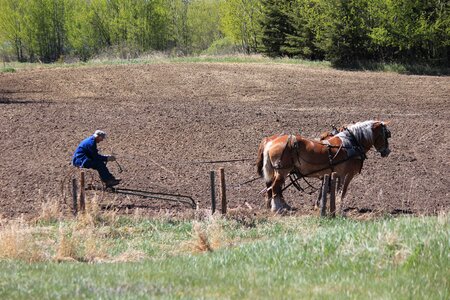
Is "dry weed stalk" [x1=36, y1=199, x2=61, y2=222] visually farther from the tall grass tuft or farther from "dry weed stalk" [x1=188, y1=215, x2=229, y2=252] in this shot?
"dry weed stalk" [x1=188, y1=215, x2=229, y2=252]

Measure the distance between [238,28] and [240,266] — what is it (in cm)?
4915

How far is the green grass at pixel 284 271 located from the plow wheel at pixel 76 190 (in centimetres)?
382

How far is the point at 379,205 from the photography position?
45.8ft

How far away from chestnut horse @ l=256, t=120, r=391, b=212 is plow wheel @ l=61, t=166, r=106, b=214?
3.37 metres

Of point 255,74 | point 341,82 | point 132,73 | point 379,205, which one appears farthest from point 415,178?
point 132,73

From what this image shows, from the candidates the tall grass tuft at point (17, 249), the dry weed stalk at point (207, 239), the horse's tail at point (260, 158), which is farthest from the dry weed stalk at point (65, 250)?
the horse's tail at point (260, 158)

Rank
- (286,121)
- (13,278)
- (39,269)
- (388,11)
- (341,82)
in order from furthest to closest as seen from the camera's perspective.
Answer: (388,11), (341,82), (286,121), (39,269), (13,278)

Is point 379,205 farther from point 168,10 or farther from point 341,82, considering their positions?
point 168,10

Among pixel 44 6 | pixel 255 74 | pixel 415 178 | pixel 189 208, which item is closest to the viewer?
pixel 189 208

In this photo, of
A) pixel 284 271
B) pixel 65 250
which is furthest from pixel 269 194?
pixel 284 271

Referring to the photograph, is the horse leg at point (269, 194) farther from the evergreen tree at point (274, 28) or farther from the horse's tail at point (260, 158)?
the evergreen tree at point (274, 28)

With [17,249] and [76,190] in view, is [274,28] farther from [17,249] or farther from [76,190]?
[17,249]

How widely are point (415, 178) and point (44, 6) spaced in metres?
52.4

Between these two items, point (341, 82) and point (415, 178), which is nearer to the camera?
point (415, 178)
